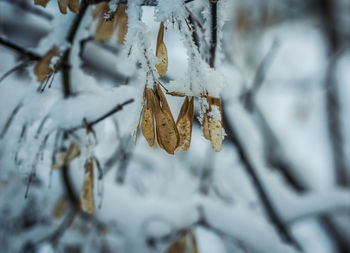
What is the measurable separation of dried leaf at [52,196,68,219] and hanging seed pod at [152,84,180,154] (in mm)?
902

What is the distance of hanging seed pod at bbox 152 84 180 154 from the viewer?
0.35 meters

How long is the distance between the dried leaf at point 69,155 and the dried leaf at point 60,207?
0.51 meters

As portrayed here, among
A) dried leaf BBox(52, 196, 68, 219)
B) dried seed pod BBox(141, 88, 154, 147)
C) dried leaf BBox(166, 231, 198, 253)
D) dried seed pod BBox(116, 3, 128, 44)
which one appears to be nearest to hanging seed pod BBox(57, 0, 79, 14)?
dried seed pod BBox(116, 3, 128, 44)

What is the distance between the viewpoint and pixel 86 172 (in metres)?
0.49

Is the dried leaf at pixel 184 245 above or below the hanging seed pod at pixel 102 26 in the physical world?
below

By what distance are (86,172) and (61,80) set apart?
29 cm

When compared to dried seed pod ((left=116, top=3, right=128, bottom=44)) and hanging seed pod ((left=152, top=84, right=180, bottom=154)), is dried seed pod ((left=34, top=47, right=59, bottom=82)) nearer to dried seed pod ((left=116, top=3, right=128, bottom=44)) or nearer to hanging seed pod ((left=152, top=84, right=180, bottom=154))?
dried seed pod ((left=116, top=3, right=128, bottom=44))

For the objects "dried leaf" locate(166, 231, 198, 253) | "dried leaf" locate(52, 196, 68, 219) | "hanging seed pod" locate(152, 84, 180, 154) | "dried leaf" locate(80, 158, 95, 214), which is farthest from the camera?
"dried leaf" locate(52, 196, 68, 219)

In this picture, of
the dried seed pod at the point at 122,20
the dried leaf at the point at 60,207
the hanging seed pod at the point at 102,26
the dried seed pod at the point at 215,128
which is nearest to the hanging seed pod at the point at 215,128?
the dried seed pod at the point at 215,128

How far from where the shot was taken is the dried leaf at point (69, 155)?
0.58 meters

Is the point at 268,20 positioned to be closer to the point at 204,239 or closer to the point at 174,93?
the point at 204,239

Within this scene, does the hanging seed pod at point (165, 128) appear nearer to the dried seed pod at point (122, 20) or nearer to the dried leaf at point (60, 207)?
the dried seed pod at point (122, 20)

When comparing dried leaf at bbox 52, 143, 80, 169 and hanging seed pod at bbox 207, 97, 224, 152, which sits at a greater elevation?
hanging seed pod at bbox 207, 97, 224, 152

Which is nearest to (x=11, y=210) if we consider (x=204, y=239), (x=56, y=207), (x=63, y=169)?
(x=56, y=207)
